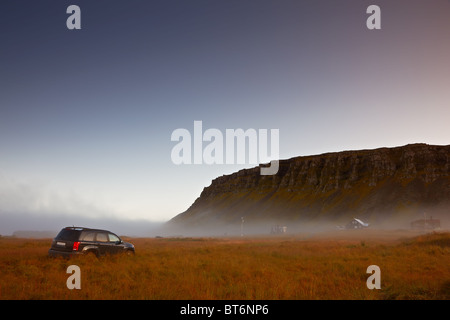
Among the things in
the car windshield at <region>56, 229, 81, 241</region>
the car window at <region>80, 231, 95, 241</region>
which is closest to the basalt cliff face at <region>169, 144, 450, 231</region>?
the car window at <region>80, 231, 95, 241</region>

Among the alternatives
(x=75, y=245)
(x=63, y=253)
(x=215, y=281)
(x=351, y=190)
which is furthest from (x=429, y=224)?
(x=63, y=253)

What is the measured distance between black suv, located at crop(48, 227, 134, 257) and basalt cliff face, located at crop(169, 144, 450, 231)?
103 meters

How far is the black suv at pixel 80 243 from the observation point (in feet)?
49.7

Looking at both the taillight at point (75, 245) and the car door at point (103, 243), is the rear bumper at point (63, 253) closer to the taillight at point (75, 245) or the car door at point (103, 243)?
the taillight at point (75, 245)

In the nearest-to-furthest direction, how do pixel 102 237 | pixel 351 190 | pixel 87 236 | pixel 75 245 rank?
pixel 75 245, pixel 87 236, pixel 102 237, pixel 351 190

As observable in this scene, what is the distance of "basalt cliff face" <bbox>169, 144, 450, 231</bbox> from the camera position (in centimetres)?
10788

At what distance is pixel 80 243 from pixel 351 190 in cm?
12929

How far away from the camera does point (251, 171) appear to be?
197875mm

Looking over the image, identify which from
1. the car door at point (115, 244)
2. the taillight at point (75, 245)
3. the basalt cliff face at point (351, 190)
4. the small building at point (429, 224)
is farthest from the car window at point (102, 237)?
the basalt cliff face at point (351, 190)

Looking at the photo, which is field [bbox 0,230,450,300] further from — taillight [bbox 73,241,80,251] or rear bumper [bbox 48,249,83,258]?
taillight [bbox 73,241,80,251]

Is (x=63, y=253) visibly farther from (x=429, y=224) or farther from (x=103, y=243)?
(x=429, y=224)

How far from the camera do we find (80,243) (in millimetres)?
15242
